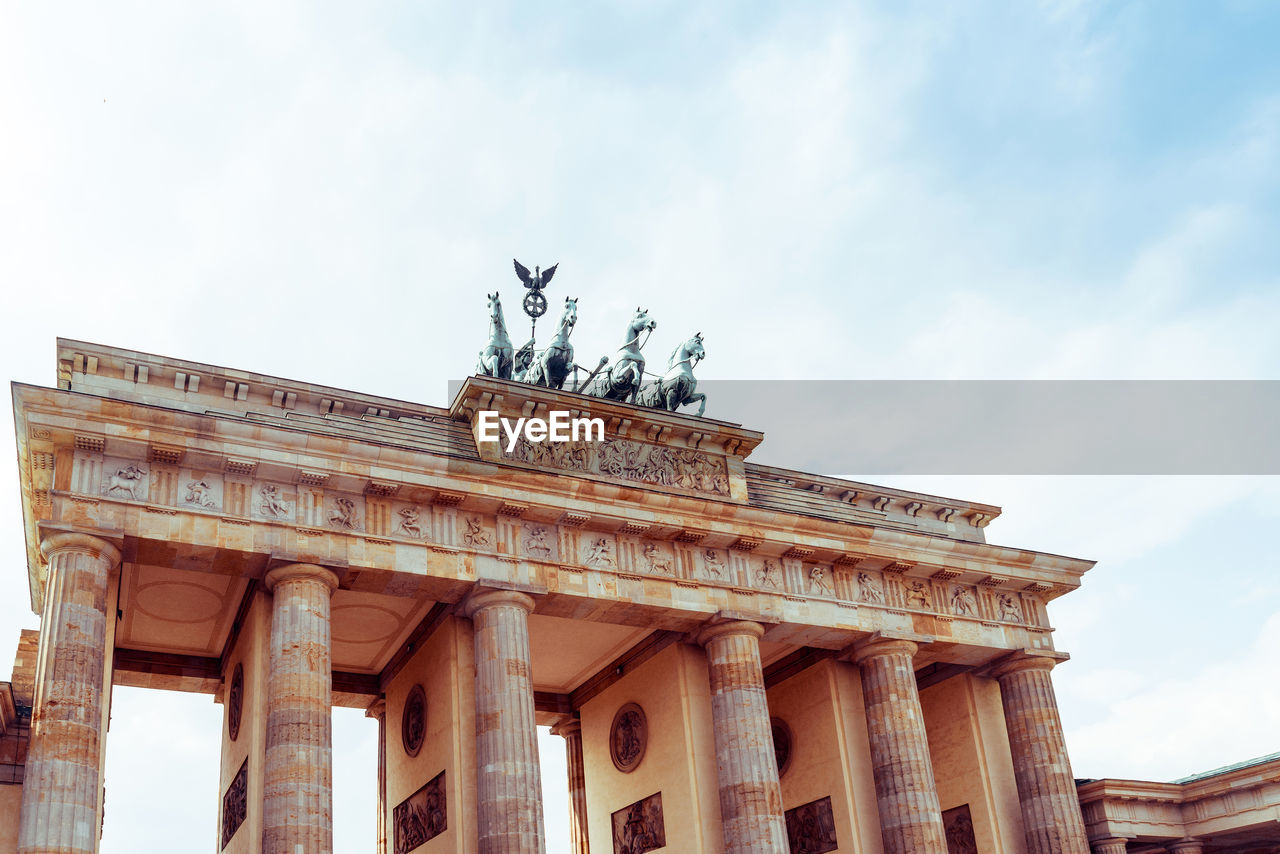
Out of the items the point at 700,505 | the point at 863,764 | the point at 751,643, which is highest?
the point at 700,505

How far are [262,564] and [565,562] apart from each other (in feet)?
19.4

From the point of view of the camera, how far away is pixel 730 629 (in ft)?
84.6

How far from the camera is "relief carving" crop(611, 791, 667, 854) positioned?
26.4 m


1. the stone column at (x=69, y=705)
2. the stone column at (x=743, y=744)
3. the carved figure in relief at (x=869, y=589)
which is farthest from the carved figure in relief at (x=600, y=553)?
the stone column at (x=69, y=705)

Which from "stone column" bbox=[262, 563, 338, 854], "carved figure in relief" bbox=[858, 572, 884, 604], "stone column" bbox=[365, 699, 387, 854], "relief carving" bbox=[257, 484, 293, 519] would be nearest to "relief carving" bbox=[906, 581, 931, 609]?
"carved figure in relief" bbox=[858, 572, 884, 604]

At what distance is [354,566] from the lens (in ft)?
73.1

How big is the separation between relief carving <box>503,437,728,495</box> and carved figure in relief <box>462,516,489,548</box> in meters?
1.97

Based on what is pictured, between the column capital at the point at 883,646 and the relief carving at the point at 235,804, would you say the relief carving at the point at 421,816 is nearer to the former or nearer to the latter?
the relief carving at the point at 235,804

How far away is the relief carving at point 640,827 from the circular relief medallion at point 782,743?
4.07 meters

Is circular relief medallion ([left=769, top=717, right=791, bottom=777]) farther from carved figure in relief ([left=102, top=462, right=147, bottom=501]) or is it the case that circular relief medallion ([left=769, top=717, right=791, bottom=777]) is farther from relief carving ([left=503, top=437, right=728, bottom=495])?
carved figure in relief ([left=102, top=462, right=147, bottom=501])

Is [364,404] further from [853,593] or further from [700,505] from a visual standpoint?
[853,593]

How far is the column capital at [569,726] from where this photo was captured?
103ft

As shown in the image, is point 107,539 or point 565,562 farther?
point 565,562

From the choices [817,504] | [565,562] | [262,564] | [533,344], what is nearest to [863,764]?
[817,504]
